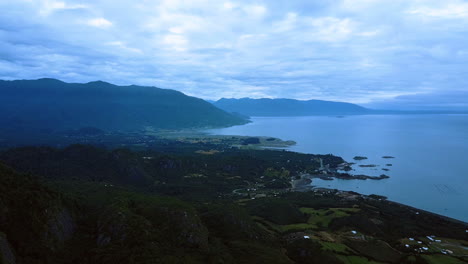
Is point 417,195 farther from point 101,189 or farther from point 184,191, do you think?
point 101,189

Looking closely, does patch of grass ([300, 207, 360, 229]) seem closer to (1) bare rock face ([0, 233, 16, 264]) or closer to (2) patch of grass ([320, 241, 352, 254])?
(2) patch of grass ([320, 241, 352, 254])

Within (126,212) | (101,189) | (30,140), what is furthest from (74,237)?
(30,140)

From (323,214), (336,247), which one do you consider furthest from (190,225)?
(323,214)

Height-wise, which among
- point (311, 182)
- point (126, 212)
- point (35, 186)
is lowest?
point (311, 182)

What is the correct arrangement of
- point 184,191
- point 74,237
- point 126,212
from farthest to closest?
point 184,191 < point 126,212 < point 74,237

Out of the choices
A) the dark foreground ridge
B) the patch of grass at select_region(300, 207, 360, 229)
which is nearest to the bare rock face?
the dark foreground ridge
